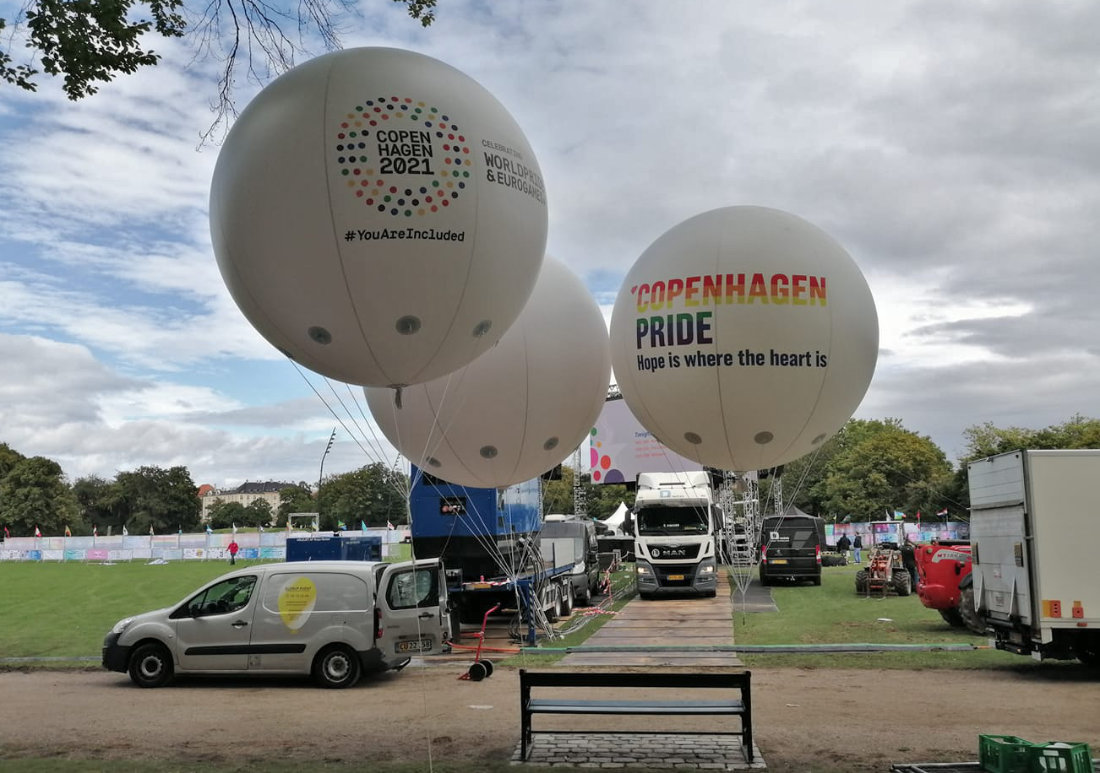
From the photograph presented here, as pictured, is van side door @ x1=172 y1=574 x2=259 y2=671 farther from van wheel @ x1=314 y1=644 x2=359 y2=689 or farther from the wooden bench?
the wooden bench

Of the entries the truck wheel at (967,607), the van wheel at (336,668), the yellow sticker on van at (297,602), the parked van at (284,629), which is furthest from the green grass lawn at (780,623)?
the yellow sticker on van at (297,602)

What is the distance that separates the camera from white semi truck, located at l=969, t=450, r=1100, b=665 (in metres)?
11.1

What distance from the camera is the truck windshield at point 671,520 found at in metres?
22.9

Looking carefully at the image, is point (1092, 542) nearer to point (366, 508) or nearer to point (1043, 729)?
point (1043, 729)

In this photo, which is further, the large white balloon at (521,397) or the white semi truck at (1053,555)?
the white semi truck at (1053,555)

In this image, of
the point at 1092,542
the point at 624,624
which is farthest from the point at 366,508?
the point at 1092,542

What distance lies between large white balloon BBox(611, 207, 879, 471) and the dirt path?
3.14 metres

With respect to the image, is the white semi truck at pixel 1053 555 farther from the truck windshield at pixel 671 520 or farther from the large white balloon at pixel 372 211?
the truck windshield at pixel 671 520

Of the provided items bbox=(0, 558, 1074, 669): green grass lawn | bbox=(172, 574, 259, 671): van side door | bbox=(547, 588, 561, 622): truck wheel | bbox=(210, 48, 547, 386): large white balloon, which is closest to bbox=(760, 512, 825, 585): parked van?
bbox=(0, 558, 1074, 669): green grass lawn

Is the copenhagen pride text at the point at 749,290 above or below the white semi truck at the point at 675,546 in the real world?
above

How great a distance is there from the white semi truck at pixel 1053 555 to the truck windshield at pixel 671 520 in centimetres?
1126

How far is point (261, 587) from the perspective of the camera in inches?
496

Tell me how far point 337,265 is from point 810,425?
3906 millimetres

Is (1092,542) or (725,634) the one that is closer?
(1092,542)
